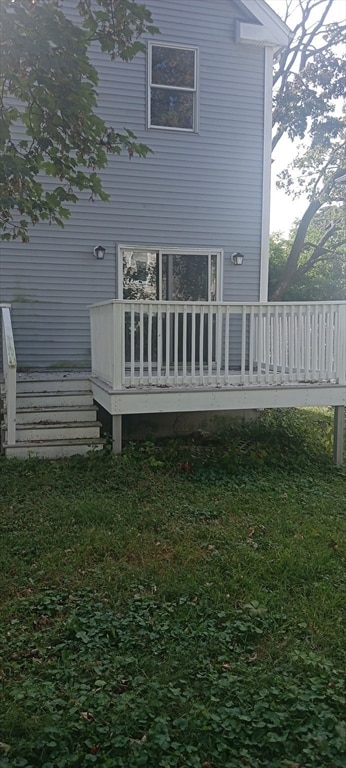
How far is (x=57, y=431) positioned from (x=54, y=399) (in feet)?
1.66

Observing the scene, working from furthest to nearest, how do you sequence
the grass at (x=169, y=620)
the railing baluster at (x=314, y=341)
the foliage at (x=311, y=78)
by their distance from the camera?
the foliage at (x=311, y=78)
the railing baluster at (x=314, y=341)
the grass at (x=169, y=620)

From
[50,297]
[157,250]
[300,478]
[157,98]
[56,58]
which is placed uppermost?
[157,98]

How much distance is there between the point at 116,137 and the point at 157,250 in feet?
15.7

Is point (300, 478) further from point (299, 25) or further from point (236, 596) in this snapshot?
point (299, 25)

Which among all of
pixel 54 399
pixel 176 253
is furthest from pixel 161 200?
pixel 54 399

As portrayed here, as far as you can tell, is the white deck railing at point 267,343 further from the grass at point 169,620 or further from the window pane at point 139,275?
the window pane at point 139,275

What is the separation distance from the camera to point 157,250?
8.59 metres

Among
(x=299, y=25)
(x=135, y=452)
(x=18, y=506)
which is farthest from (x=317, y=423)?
(x=299, y=25)

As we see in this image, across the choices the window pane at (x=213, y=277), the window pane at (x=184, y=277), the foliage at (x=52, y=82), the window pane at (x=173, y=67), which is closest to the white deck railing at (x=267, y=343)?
the window pane at (x=184, y=277)

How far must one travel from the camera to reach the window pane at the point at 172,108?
8.51 metres

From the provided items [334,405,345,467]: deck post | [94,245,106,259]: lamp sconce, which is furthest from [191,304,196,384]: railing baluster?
[94,245,106,259]: lamp sconce

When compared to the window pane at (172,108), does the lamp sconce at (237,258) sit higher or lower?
lower

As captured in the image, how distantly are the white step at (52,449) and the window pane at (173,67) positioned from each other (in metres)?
5.51

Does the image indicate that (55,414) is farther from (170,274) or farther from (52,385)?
(170,274)
